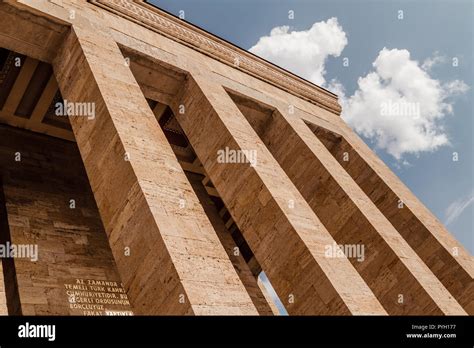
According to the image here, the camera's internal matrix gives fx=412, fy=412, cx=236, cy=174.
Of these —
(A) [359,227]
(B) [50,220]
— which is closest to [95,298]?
(B) [50,220]

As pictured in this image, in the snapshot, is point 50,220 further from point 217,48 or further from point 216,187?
point 217,48

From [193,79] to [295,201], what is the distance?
457 centimetres

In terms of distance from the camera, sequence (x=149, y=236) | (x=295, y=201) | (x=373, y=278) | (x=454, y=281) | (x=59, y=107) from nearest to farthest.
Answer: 1. (x=149, y=236)
2. (x=295, y=201)
3. (x=373, y=278)
4. (x=454, y=281)
5. (x=59, y=107)

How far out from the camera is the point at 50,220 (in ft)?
35.9

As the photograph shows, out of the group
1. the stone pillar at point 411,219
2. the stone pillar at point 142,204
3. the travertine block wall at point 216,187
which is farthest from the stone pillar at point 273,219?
the stone pillar at point 411,219

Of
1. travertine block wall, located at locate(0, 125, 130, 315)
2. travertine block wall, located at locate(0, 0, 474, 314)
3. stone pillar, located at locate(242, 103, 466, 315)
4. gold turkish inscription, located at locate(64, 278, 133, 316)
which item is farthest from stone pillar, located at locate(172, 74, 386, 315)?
travertine block wall, located at locate(0, 125, 130, 315)

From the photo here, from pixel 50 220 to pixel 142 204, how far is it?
19.1ft

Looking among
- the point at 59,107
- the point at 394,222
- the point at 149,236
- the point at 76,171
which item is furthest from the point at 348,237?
the point at 59,107

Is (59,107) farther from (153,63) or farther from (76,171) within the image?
(153,63)

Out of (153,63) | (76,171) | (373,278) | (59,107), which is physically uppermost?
(153,63)

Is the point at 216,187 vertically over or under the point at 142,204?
under

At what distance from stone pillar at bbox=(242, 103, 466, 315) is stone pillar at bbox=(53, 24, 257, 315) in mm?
5662

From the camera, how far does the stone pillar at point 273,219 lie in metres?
7.67

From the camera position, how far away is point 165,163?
7.43m
